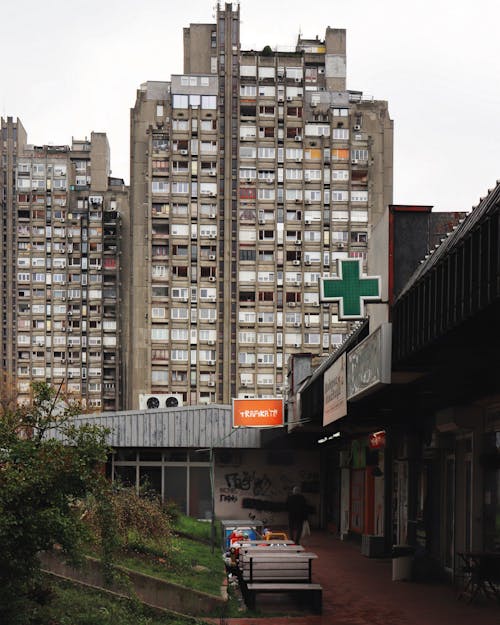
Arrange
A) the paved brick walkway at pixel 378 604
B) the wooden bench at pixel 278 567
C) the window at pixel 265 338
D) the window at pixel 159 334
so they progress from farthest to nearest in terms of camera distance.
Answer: the window at pixel 265 338
the window at pixel 159 334
the wooden bench at pixel 278 567
the paved brick walkway at pixel 378 604

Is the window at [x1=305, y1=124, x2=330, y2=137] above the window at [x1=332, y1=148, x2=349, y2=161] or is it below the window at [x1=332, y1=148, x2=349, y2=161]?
above

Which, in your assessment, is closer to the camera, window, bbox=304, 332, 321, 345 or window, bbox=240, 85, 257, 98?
window, bbox=304, 332, 321, 345

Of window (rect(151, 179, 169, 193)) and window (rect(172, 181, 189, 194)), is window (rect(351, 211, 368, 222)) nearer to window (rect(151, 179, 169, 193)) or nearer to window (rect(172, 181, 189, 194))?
window (rect(172, 181, 189, 194))

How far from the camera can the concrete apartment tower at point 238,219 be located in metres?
92.9

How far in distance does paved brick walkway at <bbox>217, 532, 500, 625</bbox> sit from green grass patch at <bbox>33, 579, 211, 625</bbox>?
1.09m

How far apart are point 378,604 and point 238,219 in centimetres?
7805

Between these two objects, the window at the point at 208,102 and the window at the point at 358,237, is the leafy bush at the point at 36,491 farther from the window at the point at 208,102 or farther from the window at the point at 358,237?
the window at the point at 208,102

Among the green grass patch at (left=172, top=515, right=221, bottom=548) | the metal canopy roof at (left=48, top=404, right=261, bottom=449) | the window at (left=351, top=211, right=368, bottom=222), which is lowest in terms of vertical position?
the green grass patch at (left=172, top=515, right=221, bottom=548)

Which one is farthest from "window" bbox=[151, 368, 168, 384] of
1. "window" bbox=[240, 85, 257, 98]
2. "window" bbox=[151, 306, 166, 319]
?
"window" bbox=[240, 85, 257, 98]

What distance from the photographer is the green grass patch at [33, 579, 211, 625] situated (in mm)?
14438

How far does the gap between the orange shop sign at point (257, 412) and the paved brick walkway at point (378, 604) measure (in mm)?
8582

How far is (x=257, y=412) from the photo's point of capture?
1228 inches

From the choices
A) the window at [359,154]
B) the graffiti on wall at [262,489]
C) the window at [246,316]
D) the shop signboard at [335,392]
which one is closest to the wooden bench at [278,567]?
the shop signboard at [335,392]

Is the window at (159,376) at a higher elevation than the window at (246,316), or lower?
lower
